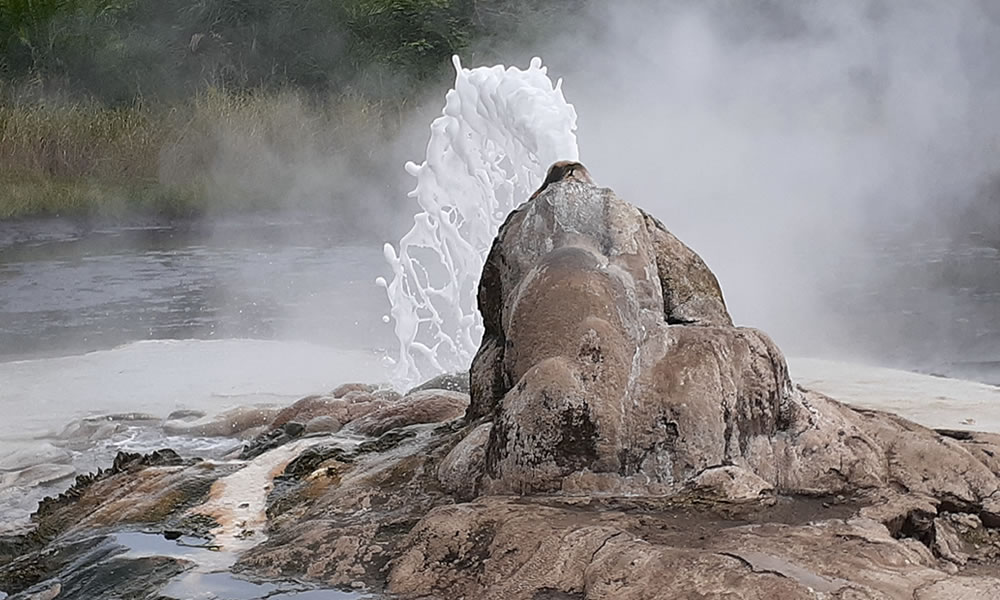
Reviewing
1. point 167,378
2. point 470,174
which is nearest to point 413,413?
point 470,174

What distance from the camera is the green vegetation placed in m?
16.8

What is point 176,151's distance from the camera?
17.7 metres

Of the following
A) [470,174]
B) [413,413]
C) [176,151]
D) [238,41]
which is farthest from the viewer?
[238,41]

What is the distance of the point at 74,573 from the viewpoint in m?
3.74

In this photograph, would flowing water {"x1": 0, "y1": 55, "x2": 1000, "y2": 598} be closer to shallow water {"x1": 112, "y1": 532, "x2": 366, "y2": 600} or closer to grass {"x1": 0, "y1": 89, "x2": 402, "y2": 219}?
shallow water {"x1": 112, "y1": 532, "x2": 366, "y2": 600}

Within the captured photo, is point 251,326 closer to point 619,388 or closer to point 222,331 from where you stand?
point 222,331

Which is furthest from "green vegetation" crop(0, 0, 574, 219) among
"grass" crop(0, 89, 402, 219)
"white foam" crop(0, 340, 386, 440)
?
"white foam" crop(0, 340, 386, 440)

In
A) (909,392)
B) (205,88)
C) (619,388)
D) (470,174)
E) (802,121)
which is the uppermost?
(205,88)

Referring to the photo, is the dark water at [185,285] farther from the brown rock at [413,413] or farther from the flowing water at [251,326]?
the brown rock at [413,413]

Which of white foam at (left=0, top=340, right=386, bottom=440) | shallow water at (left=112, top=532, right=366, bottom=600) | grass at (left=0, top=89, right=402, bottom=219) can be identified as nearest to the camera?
shallow water at (left=112, top=532, right=366, bottom=600)

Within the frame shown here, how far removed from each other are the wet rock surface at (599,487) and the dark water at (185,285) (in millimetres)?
6007

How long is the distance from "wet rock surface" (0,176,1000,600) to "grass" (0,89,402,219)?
12660 millimetres

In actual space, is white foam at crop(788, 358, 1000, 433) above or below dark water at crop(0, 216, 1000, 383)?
below

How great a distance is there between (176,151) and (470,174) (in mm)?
Result: 10637
